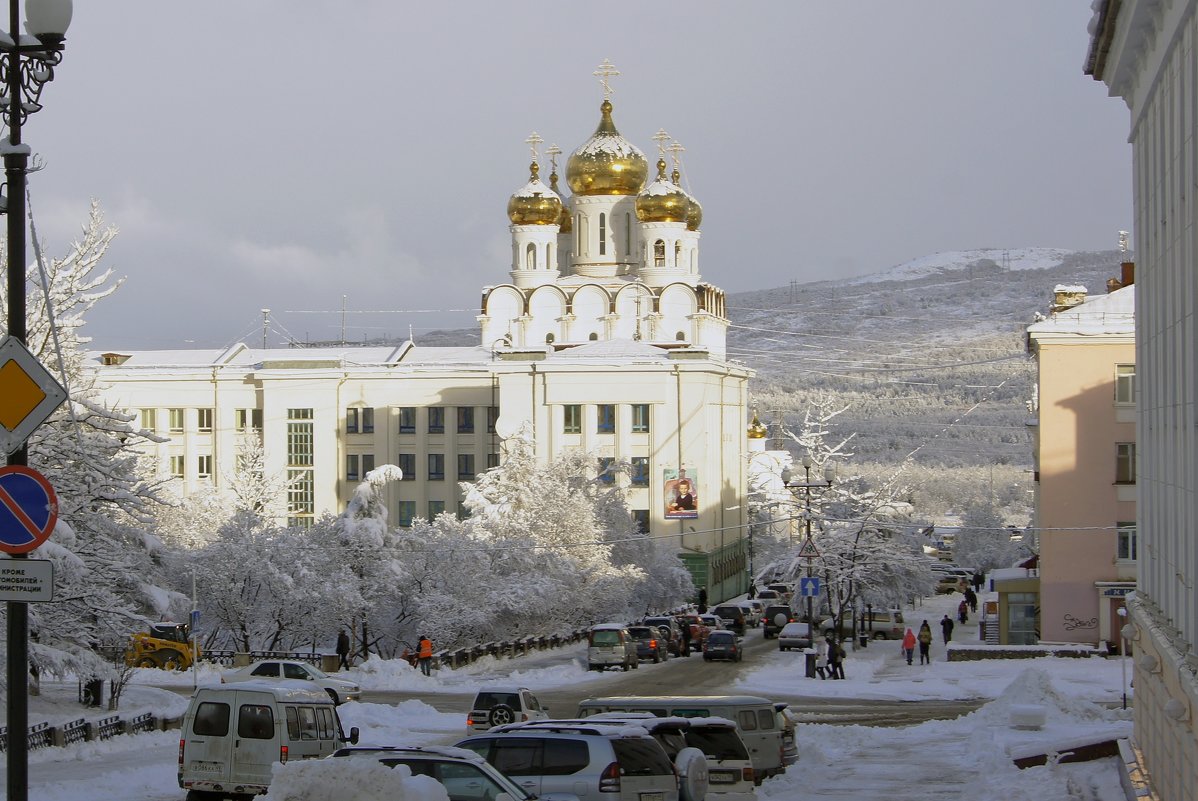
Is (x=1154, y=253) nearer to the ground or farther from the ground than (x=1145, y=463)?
farther from the ground

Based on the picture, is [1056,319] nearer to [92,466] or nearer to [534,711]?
[534,711]

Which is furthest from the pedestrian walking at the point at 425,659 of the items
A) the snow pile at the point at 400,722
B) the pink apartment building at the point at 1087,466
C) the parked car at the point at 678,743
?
the parked car at the point at 678,743

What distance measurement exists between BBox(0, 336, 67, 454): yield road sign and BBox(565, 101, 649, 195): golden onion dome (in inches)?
3137

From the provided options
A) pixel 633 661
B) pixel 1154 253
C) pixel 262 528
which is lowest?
pixel 633 661

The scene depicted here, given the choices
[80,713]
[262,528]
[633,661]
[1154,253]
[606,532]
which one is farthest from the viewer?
[606,532]

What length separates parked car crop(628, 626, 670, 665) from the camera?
49781 millimetres

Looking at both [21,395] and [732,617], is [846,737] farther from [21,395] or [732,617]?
[732,617]

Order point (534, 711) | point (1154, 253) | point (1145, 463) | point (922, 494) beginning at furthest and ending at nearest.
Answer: point (922, 494) → point (534, 711) → point (1145, 463) → point (1154, 253)

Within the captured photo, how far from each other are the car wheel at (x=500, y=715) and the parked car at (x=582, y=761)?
10604 mm

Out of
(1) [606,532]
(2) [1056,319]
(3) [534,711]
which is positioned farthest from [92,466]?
(1) [606,532]

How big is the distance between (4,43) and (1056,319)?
133 feet

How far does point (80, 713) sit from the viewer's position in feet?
103

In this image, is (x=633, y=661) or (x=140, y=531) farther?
(x=633, y=661)

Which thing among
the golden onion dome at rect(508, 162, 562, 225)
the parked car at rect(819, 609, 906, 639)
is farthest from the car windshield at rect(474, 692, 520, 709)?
the golden onion dome at rect(508, 162, 562, 225)
